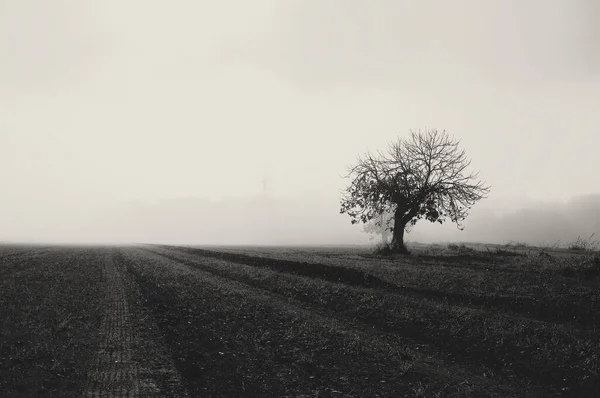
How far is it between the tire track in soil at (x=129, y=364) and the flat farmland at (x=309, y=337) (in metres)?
0.04


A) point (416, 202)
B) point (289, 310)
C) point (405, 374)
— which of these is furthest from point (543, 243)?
point (405, 374)

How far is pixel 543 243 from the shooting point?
141 feet

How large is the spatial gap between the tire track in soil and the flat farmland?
37mm

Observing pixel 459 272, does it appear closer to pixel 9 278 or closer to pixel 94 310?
pixel 94 310

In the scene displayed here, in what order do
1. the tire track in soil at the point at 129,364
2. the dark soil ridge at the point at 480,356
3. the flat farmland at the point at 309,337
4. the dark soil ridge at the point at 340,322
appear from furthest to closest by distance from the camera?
the dark soil ridge at the point at 340,322 < the dark soil ridge at the point at 480,356 < the flat farmland at the point at 309,337 < the tire track in soil at the point at 129,364

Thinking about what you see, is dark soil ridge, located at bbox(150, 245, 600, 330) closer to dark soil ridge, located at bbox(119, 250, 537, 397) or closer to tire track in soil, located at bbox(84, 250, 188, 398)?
dark soil ridge, located at bbox(119, 250, 537, 397)

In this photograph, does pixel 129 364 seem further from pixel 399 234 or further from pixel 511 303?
pixel 399 234

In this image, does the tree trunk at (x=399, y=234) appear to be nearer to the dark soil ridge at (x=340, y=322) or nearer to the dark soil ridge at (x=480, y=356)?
the dark soil ridge at (x=340, y=322)

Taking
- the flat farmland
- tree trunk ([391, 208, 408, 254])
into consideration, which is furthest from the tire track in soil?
tree trunk ([391, 208, 408, 254])

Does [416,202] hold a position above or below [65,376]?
above

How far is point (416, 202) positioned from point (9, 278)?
32.3 metres

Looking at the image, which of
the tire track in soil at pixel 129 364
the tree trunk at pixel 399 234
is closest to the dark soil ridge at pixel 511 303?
the tire track in soil at pixel 129 364

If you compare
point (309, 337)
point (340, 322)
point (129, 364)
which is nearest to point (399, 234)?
point (340, 322)

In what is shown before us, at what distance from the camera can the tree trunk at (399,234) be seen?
127 ft
